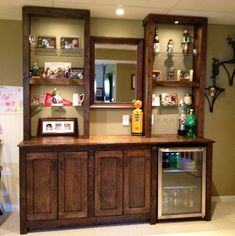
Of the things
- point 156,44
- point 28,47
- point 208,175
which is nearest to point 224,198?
point 208,175

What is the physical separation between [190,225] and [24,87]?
2492mm

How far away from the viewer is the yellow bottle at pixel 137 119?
12.6ft

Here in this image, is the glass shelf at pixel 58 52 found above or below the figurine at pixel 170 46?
below

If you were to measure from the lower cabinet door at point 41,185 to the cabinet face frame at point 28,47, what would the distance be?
0.46 meters

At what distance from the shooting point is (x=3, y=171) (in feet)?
12.7

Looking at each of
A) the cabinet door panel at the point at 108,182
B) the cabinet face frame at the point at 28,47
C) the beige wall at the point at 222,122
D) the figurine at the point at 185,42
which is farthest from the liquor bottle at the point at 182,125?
the cabinet face frame at the point at 28,47

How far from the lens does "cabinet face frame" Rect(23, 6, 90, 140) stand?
3.46 m

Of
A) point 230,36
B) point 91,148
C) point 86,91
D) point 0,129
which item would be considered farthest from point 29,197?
point 230,36

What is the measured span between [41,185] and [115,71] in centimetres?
166

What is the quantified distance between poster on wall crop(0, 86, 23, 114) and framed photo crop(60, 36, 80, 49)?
77 centimetres

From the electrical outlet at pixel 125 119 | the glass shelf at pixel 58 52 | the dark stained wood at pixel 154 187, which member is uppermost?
the glass shelf at pixel 58 52

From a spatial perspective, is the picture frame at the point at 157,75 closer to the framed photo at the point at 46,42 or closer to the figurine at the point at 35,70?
the framed photo at the point at 46,42

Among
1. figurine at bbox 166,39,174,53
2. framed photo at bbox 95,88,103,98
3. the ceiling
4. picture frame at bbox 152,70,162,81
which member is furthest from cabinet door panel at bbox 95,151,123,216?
the ceiling

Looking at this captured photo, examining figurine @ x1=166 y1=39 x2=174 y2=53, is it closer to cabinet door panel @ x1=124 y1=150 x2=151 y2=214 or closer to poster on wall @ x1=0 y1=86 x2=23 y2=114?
cabinet door panel @ x1=124 y1=150 x2=151 y2=214
